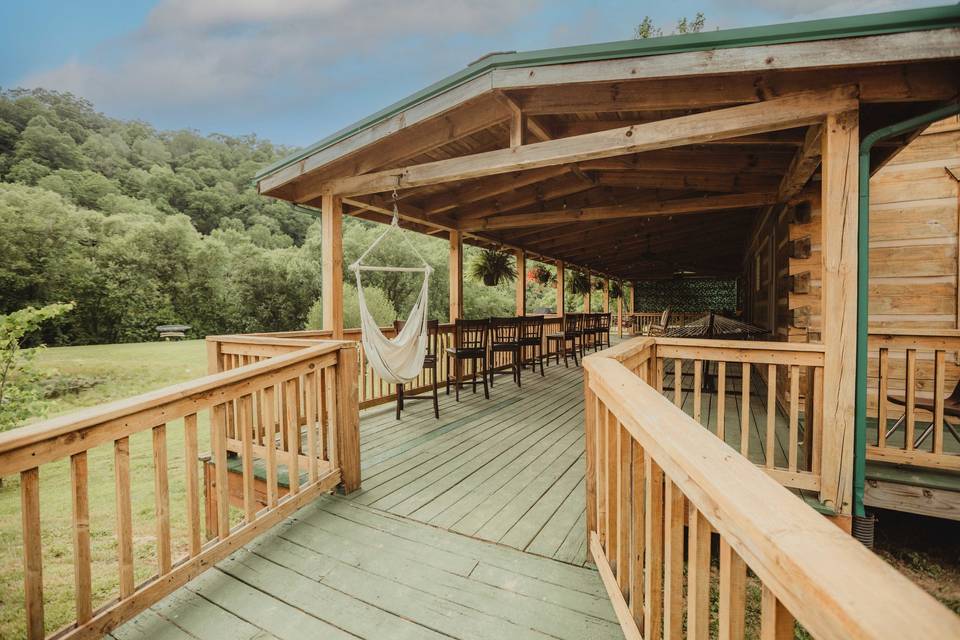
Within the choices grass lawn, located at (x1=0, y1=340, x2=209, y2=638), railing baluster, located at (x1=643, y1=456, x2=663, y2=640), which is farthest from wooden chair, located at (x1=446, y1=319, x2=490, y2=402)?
railing baluster, located at (x1=643, y1=456, x2=663, y2=640)

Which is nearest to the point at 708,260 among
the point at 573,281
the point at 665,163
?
the point at 573,281

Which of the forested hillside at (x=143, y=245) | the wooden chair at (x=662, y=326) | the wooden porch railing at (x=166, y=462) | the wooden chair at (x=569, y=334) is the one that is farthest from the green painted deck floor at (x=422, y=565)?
the forested hillside at (x=143, y=245)

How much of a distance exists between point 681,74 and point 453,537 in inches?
Result: 113

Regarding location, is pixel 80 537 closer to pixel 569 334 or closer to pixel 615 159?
pixel 615 159

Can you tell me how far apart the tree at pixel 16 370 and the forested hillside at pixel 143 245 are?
240 inches

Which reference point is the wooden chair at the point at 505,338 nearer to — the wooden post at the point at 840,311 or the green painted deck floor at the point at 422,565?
the green painted deck floor at the point at 422,565

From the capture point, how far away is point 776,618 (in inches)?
23.4

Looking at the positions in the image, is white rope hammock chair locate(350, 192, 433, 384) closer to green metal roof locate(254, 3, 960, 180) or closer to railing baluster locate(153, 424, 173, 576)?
green metal roof locate(254, 3, 960, 180)

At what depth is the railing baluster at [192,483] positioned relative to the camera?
172 cm

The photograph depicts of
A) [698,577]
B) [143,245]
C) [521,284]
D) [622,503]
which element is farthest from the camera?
[143,245]

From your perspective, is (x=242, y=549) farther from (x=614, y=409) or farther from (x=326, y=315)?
(x=326, y=315)

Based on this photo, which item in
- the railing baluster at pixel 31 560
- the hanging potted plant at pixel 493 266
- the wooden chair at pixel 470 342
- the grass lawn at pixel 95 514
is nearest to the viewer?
the railing baluster at pixel 31 560

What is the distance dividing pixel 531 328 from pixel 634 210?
2230 mm

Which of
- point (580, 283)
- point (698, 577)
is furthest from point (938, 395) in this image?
point (580, 283)
